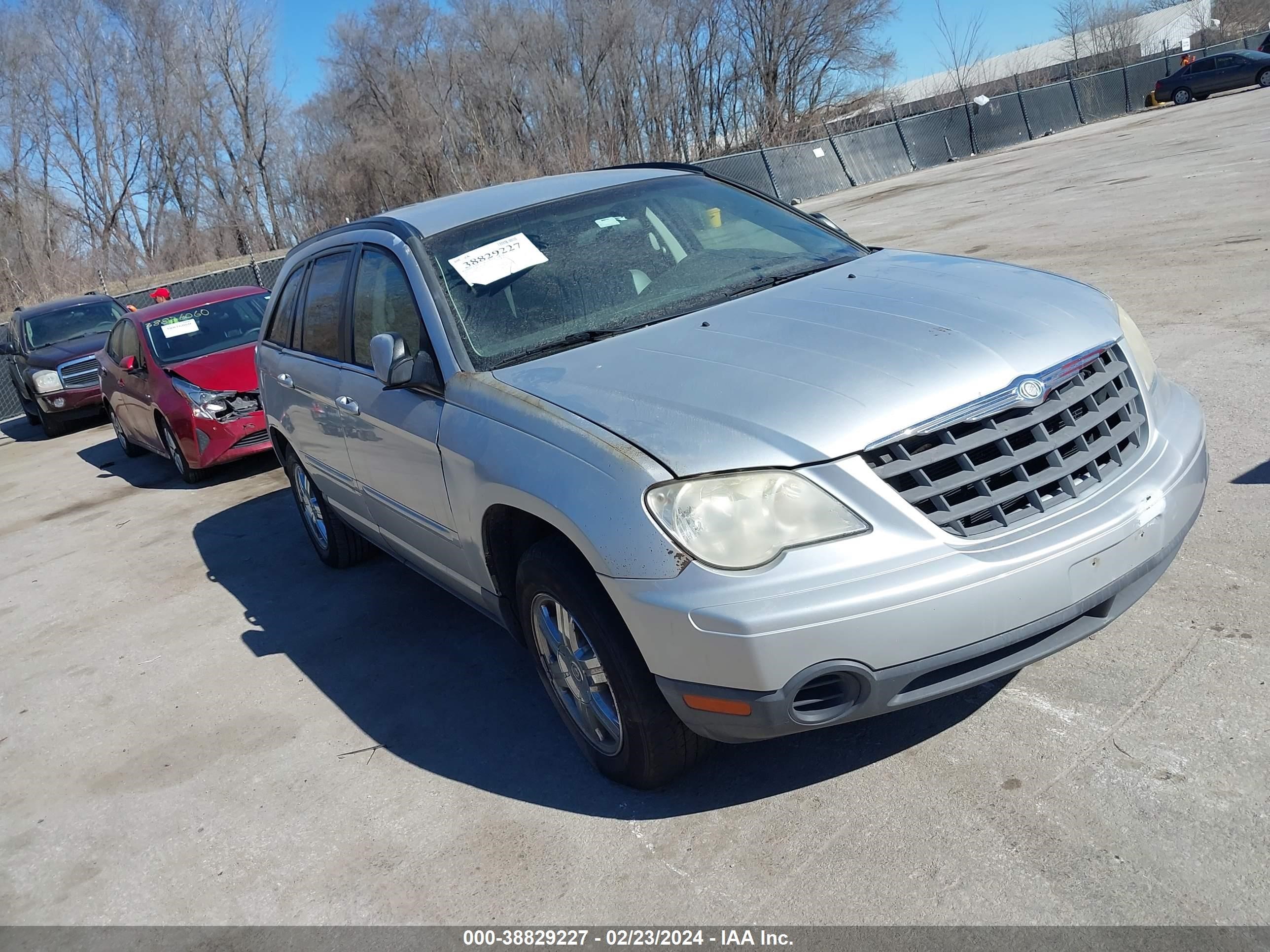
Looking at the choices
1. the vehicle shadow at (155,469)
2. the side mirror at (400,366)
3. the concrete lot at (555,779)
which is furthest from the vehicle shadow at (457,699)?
the vehicle shadow at (155,469)

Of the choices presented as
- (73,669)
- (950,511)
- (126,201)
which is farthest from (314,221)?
(950,511)

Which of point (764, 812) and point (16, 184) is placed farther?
point (16, 184)

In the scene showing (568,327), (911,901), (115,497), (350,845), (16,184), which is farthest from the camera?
(16,184)

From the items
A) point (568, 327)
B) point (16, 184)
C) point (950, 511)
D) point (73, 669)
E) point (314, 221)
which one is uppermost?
point (16, 184)

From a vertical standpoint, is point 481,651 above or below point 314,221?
below

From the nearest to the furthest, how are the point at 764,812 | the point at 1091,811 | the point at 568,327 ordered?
the point at 1091,811, the point at 764,812, the point at 568,327

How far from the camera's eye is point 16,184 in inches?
1766

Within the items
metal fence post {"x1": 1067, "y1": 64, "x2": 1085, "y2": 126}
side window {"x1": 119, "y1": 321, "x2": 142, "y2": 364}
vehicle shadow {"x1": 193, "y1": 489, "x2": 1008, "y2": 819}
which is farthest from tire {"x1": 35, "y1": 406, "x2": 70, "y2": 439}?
metal fence post {"x1": 1067, "y1": 64, "x2": 1085, "y2": 126}

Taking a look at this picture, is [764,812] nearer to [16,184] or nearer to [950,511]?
Result: [950,511]

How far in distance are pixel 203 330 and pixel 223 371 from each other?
0.97 m

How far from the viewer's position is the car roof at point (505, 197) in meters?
4.46

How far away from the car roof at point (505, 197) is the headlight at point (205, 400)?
4.61 metres

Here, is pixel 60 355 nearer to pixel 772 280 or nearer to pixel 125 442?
pixel 125 442

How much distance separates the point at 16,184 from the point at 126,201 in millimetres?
8303
